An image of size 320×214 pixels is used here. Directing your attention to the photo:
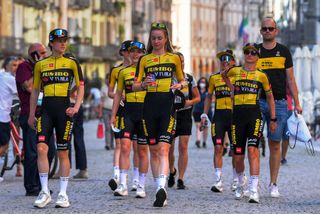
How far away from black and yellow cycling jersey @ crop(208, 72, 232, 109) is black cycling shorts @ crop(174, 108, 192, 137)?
0.43 meters

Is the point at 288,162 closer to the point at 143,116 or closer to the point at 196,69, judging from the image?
the point at 143,116

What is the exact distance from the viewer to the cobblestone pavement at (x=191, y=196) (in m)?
14.1

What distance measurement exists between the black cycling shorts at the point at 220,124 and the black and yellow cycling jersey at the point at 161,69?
2.40 meters

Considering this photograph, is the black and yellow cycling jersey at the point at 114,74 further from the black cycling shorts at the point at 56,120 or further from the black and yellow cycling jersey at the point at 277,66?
the black cycling shorts at the point at 56,120

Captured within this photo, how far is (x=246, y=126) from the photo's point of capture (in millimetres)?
15211

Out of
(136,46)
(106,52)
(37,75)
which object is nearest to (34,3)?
(106,52)

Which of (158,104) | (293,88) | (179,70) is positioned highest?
(179,70)

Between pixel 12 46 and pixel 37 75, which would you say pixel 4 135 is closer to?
pixel 37 75

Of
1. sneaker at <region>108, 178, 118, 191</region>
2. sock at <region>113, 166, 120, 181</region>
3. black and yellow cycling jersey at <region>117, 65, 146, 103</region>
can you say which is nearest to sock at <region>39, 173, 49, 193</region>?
black and yellow cycling jersey at <region>117, 65, 146, 103</region>

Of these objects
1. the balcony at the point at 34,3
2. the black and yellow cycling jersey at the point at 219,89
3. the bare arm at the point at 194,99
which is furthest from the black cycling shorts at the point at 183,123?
the balcony at the point at 34,3

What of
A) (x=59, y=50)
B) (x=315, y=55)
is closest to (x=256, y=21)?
(x=315, y=55)

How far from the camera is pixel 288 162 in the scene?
23.8m

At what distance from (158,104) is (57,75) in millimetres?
1156

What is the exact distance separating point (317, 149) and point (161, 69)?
15047mm
